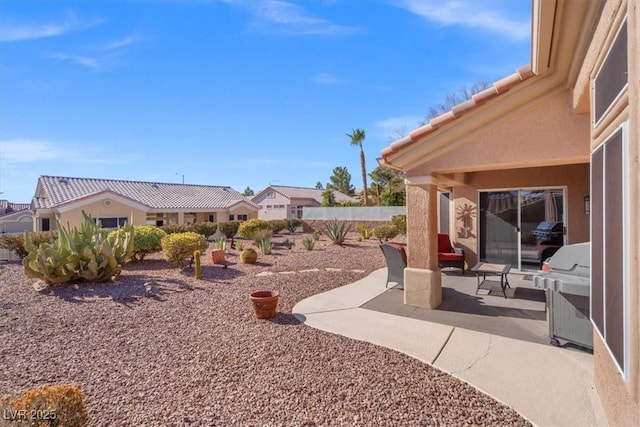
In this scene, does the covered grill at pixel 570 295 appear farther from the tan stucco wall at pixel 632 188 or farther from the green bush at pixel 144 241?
the green bush at pixel 144 241

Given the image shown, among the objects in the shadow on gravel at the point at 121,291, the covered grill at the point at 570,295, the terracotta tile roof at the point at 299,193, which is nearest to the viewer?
the covered grill at the point at 570,295

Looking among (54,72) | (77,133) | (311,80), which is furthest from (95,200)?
(311,80)

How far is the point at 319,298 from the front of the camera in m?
7.60

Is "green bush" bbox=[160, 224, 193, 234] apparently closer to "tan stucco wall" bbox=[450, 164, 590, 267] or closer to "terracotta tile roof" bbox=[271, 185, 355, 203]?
"tan stucco wall" bbox=[450, 164, 590, 267]

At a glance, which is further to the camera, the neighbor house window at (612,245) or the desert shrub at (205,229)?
Answer: the desert shrub at (205,229)

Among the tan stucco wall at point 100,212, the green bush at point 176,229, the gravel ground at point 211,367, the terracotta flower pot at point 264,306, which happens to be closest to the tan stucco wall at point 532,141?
the gravel ground at point 211,367

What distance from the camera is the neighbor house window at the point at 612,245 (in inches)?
88.0

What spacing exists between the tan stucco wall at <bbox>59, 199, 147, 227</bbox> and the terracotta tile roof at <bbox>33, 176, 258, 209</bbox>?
2.56 ft

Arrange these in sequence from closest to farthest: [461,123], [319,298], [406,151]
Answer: [461,123] → [406,151] → [319,298]

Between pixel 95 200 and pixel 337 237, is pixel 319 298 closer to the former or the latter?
pixel 337 237

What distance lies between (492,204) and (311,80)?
8.51 meters

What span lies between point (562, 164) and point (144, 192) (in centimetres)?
3346

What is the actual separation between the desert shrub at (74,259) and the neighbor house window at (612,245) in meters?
10.3

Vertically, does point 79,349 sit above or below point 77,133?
below
